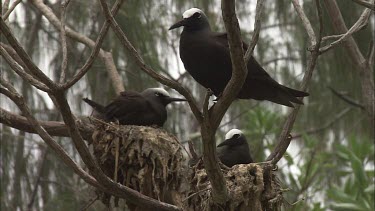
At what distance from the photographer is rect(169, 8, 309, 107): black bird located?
481cm

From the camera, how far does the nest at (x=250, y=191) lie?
4504mm

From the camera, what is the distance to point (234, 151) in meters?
6.12

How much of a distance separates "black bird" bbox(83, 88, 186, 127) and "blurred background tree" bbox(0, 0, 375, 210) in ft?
2.63

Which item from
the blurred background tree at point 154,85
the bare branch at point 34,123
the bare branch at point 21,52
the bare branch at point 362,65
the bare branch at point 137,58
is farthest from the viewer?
the blurred background tree at point 154,85

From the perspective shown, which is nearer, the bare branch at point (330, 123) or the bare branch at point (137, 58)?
the bare branch at point (137, 58)

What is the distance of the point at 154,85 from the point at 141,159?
2326 millimetres

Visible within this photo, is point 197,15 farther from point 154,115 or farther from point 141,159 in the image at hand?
point 154,115

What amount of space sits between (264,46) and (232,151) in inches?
165

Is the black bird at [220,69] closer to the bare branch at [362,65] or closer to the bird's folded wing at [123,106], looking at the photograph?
the bare branch at [362,65]

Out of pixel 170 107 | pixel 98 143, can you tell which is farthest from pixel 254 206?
pixel 170 107

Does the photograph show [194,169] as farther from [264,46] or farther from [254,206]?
[264,46]

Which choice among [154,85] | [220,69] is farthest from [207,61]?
[154,85]

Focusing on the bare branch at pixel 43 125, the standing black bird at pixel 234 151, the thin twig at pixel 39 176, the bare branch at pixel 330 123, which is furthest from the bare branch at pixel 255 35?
the bare branch at pixel 330 123

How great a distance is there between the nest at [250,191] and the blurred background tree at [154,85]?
200cm
